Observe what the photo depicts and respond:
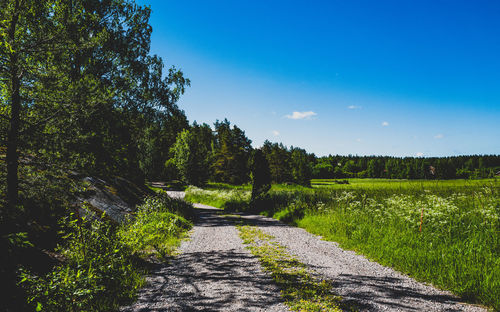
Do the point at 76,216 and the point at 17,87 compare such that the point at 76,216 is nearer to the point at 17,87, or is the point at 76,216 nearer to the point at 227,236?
the point at 17,87

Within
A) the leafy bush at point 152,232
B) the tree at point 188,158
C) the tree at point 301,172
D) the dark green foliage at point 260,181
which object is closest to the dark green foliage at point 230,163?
the tree at point 188,158

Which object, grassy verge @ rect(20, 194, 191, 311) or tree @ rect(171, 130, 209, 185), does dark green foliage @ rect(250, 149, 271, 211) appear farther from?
tree @ rect(171, 130, 209, 185)

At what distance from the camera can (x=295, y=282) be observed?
4.74 metres

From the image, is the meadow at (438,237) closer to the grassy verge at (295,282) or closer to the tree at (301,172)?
the grassy verge at (295,282)

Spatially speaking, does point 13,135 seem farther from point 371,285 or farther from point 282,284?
point 371,285

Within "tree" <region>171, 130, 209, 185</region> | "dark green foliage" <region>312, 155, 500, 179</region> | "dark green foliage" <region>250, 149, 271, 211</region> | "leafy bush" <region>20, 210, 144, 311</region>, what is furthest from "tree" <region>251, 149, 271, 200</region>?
"dark green foliage" <region>312, 155, 500, 179</region>

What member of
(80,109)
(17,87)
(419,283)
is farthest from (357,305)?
(17,87)

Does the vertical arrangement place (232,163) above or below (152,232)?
above

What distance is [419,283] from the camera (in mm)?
4789

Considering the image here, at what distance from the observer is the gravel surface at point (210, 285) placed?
3912 millimetres

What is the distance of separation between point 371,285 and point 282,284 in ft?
6.00

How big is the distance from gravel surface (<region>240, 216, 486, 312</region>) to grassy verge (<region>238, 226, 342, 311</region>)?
0.29 m

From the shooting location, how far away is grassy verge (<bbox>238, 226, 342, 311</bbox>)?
12.7 feet

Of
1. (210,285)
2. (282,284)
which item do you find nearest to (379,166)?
(282,284)
